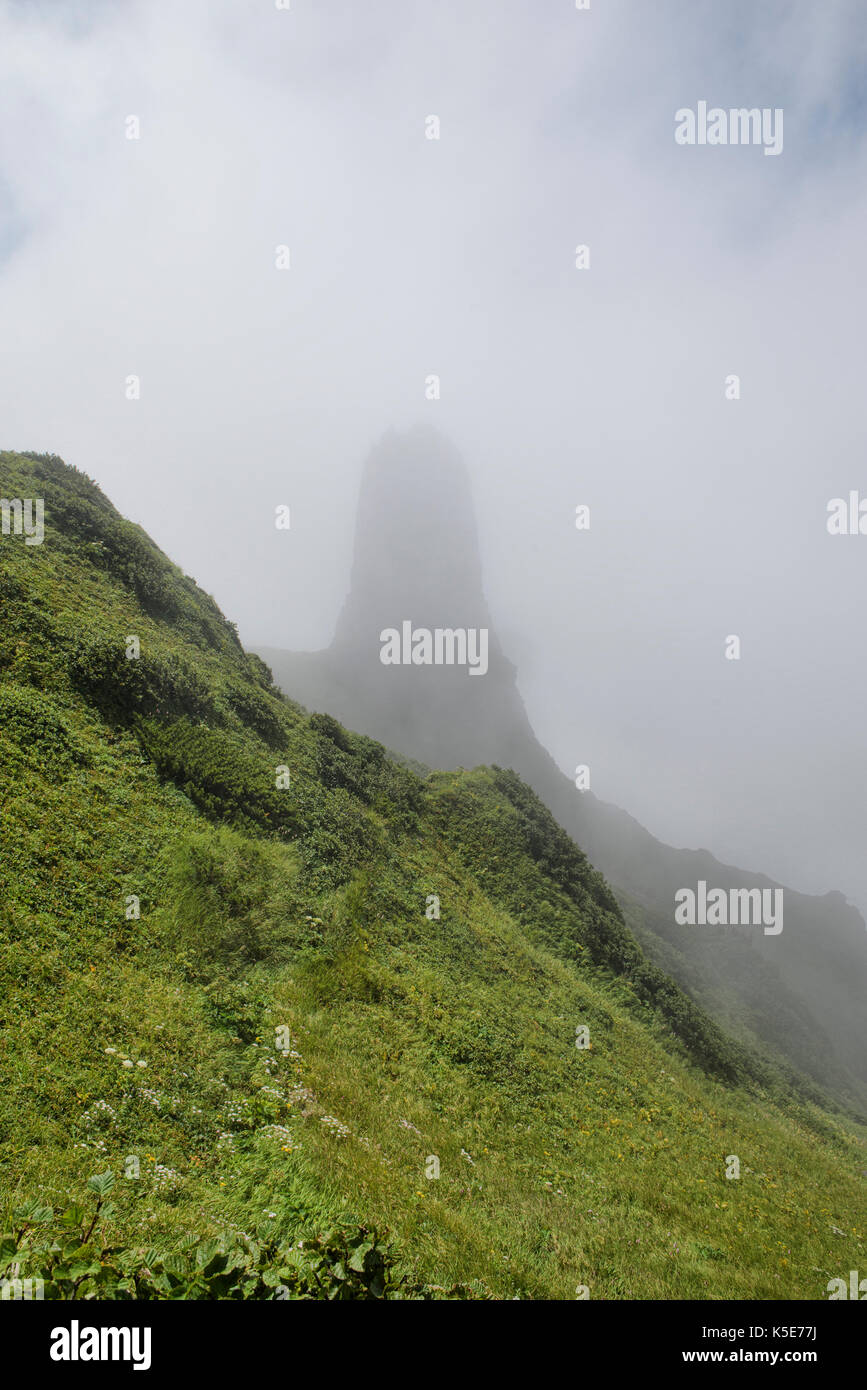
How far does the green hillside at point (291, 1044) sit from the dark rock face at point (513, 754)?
142 ft

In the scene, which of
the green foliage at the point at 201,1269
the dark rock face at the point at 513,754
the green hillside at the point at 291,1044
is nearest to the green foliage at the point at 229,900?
the green hillside at the point at 291,1044

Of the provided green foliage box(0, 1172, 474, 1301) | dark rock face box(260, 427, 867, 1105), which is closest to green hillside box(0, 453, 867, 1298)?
green foliage box(0, 1172, 474, 1301)

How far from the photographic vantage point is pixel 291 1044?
34.7 ft

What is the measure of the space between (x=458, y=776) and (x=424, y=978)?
55.5 ft

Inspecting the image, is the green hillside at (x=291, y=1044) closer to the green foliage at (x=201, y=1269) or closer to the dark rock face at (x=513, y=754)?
the green foliage at (x=201, y=1269)

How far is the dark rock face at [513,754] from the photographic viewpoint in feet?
227

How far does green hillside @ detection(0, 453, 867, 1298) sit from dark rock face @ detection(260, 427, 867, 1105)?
142ft

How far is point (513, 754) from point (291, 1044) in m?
128

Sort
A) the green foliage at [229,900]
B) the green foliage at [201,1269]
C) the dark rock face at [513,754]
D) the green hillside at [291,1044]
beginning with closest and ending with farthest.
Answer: the green foliage at [201,1269] < the green hillside at [291,1044] < the green foliage at [229,900] < the dark rock face at [513,754]

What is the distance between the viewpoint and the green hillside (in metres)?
6.64

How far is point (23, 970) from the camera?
8641 mm

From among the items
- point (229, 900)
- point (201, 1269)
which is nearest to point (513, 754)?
point (229, 900)
